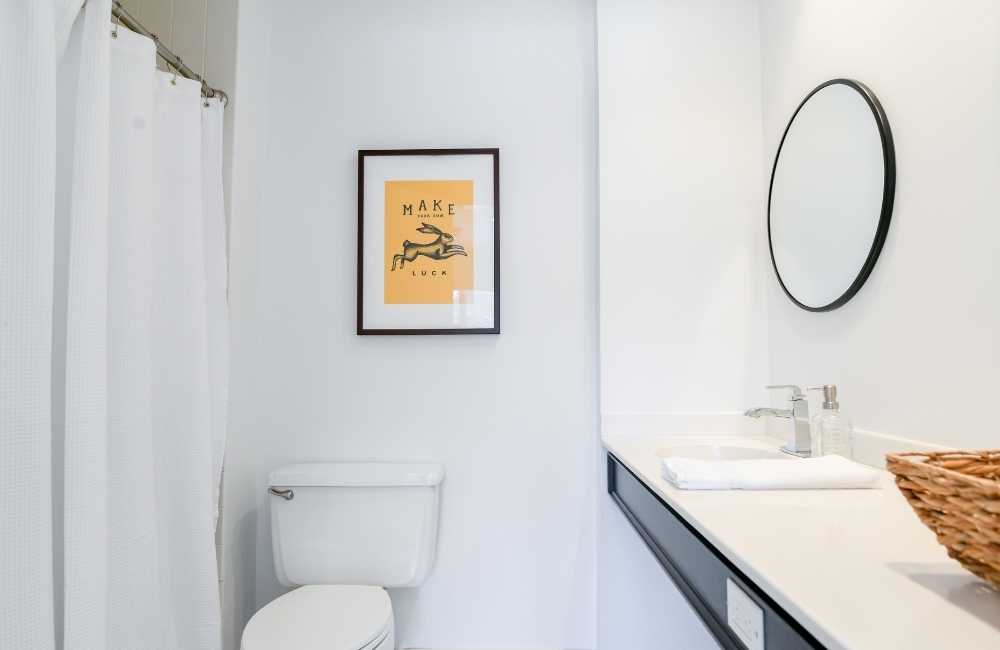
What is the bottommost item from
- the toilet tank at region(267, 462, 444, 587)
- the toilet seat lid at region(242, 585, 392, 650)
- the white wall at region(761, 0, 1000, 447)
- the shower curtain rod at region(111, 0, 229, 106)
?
the toilet seat lid at region(242, 585, 392, 650)

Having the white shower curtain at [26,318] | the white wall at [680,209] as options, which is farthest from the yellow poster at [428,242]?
the white shower curtain at [26,318]

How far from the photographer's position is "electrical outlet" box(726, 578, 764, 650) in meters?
0.59

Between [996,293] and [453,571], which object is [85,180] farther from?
[996,293]

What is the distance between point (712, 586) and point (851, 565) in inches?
8.8

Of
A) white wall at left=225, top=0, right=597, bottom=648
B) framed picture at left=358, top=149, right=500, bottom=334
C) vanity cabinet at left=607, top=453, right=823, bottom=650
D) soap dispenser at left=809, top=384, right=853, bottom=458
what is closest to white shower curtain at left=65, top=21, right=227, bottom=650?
white wall at left=225, top=0, right=597, bottom=648

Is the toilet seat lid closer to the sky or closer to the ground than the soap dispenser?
closer to the ground

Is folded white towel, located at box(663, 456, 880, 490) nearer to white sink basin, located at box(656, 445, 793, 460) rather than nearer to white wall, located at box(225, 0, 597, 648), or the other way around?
white sink basin, located at box(656, 445, 793, 460)

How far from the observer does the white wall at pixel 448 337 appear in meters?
1.66

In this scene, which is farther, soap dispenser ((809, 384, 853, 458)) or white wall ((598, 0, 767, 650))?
white wall ((598, 0, 767, 650))

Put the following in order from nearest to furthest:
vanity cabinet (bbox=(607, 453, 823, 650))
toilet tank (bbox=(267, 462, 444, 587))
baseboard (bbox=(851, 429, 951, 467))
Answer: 1. vanity cabinet (bbox=(607, 453, 823, 650))
2. baseboard (bbox=(851, 429, 951, 467))
3. toilet tank (bbox=(267, 462, 444, 587))

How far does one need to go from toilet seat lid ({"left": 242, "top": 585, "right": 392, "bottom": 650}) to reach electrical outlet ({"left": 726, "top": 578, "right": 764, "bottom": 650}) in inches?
35.0

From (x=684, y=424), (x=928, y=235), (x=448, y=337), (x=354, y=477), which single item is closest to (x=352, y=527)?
(x=354, y=477)

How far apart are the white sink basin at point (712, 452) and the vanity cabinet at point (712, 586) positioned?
0.66 feet

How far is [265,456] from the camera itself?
1696 mm
